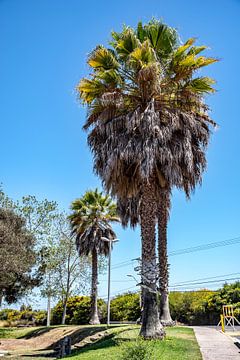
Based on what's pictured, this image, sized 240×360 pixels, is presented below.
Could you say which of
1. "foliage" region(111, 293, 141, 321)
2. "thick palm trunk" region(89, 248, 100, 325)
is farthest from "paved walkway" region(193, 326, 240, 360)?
"foliage" region(111, 293, 141, 321)

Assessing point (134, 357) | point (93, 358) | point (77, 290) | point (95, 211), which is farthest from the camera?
point (77, 290)

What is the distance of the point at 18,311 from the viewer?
1802 inches

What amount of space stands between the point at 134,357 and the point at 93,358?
316cm

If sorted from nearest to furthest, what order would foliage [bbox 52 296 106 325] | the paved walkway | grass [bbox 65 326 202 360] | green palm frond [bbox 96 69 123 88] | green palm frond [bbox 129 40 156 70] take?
grass [bbox 65 326 202 360], the paved walkway, green palm frond [bbox 129 40 156 70], green palm frond [bbox 96 69 123 88], foliage [bbox 52 296 106 325]

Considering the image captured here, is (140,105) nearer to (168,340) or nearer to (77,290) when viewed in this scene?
(168,340)

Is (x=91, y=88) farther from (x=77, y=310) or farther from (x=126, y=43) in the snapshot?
(x=77, y=310)

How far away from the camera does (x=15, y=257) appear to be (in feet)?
79.8

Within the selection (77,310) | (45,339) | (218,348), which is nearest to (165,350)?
(218,348)

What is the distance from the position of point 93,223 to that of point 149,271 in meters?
20.6

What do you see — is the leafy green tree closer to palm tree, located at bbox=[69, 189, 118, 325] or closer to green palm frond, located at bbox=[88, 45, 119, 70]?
palm tree, located at bbox=[69, 189, 118, 325]

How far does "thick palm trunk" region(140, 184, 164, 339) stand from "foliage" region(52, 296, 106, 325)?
83.3 ft

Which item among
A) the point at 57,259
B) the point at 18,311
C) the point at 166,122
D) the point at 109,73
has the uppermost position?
the point at 109,73

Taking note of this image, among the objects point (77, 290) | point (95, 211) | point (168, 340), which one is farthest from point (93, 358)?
point (77, 290)

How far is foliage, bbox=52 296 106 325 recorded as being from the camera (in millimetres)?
37312
